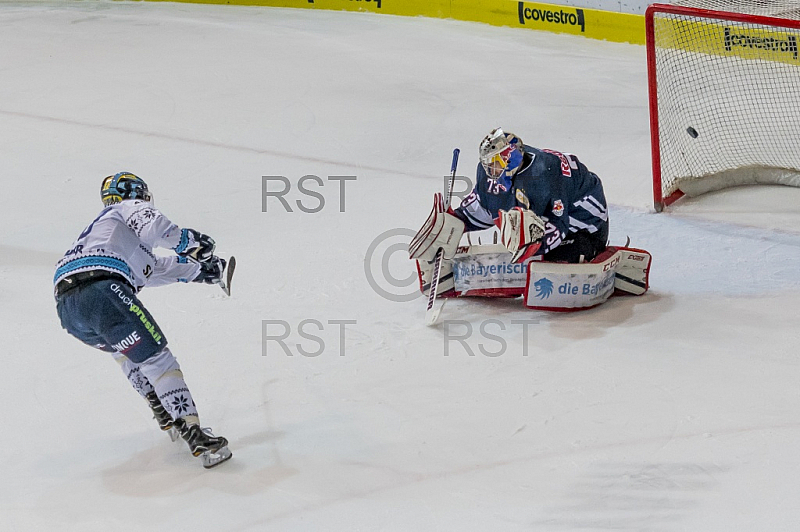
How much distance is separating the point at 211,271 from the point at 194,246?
0.27 metres

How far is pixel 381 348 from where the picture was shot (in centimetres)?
420

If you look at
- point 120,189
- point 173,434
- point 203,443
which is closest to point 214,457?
point 203,443

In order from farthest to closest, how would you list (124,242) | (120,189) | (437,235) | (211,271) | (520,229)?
(437,235), (520,229), (211,271), (120,189), (124,242)

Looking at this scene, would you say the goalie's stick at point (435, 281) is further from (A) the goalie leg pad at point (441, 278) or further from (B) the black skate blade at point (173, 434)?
(B) the black skate blade at point (173, 434)

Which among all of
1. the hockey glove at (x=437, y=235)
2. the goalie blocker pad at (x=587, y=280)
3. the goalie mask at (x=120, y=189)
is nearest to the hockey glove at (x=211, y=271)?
the goalie mask at (x=120, y=189)

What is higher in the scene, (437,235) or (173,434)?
(437,235)

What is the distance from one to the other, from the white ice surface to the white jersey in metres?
0.64

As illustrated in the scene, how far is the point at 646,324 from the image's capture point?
423cm

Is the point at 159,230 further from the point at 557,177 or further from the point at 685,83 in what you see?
the point at 685,83

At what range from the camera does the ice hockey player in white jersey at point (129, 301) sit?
3.26 m

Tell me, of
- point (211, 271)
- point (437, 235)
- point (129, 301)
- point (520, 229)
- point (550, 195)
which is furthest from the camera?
point (437, 235)

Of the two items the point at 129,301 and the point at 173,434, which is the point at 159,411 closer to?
the point at 173,434

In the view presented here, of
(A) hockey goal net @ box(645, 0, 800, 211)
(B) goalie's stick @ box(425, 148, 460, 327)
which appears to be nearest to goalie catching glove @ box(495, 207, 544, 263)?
(B) goalie's stick @ box(425, 148, 460, 327)

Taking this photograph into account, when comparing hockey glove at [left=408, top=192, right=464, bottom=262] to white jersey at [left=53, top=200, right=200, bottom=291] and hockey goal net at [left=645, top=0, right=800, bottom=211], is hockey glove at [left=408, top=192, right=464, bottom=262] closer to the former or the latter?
white jersey at [left=53, top=200, right=200, bottom=291]
